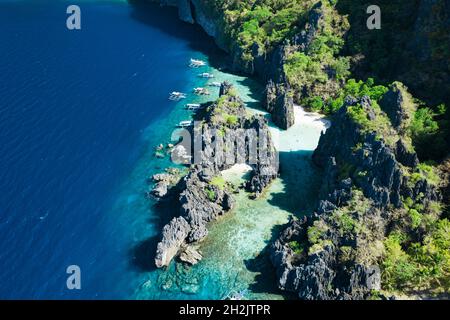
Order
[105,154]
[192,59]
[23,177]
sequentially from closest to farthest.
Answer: [23,177], [105,154], [192,59]

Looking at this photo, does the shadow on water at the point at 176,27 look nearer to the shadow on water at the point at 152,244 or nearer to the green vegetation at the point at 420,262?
the shadow on water at the point at 152,244

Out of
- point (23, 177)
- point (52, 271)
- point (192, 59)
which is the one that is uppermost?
point (192, 59)

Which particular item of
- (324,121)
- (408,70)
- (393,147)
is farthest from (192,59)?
(393,147)

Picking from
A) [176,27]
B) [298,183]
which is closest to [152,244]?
[298,183]

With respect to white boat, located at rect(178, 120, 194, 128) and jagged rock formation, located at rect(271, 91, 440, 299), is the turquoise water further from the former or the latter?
jagged rock formation, located at rect(271, 91, 440, 299)

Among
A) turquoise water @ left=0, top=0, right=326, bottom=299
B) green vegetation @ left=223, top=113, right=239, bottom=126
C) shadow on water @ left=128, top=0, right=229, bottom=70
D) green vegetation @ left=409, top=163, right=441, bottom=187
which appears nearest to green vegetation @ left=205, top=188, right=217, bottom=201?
turquoise water @ left=0, top=0, right=326, bottom=299

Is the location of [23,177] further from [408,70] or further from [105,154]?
[408,70]
